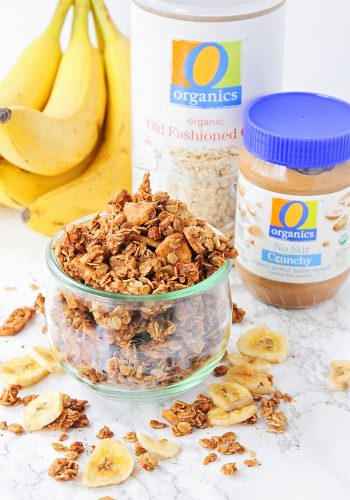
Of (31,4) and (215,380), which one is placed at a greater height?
(31,4)

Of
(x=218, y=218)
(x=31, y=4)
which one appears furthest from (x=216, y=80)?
(x=31, y=4)

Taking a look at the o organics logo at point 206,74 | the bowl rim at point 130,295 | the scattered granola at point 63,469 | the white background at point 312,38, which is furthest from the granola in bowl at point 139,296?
the white background at point 312,38

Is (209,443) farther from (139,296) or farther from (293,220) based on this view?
(293,220)

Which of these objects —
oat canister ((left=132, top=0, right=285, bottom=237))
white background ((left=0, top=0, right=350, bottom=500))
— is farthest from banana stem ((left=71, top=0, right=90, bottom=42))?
white background ((left=0, top=0, right=350, bottom=500))

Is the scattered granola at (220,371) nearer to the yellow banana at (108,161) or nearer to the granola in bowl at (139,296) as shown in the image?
the granola in bowl at (139,296)

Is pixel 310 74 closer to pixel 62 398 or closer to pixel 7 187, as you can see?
pixel 7 187

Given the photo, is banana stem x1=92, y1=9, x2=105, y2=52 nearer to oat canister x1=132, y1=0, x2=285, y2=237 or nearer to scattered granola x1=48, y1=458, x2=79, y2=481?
oat canister x1=132, y1=0, x2=285, y2=237

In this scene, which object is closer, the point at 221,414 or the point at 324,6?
the point at 221,414
